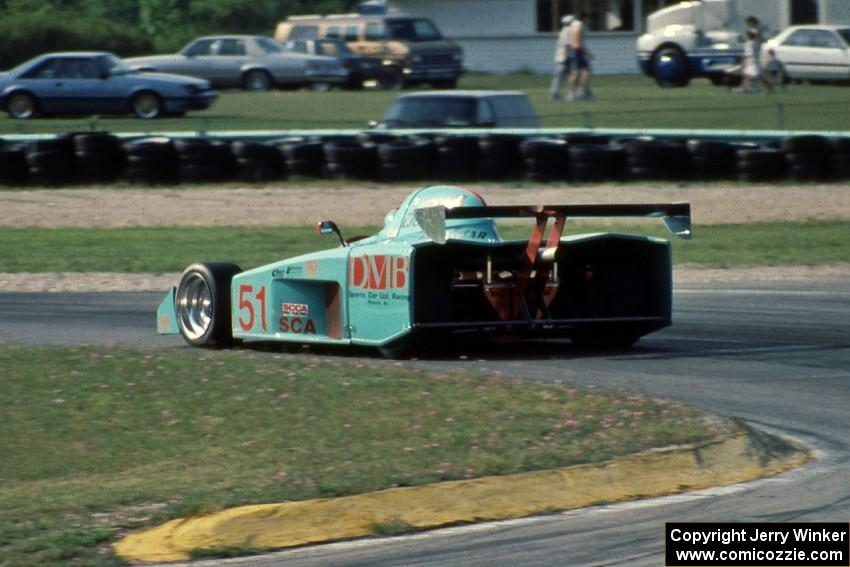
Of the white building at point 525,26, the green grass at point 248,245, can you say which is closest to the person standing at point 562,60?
the white building at point 525,26

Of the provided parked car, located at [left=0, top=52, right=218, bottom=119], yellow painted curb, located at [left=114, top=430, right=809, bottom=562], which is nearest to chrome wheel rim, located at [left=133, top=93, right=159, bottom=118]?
parked car, located at [left=0, top=52, right=218, bottom=119]

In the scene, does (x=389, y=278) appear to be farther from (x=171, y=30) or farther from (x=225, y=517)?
(x=171, y=30)

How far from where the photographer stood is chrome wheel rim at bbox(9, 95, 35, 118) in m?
34.8

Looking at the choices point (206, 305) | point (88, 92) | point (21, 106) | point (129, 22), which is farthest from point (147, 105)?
point (129, 22)

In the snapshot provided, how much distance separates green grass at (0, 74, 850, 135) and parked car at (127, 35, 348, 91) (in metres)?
0.65

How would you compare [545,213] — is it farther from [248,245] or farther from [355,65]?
[355,65]

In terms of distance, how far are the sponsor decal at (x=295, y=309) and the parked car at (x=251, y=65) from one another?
105ft

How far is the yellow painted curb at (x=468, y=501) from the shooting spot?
5.89 meters

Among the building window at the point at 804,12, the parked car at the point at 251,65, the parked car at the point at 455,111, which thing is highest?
the building window at the point at 804,12

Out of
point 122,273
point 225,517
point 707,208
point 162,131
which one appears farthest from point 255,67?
point 225,517

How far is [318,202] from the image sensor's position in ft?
74.3

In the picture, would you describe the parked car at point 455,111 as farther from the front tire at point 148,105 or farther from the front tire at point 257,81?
the front tire at point 257,81

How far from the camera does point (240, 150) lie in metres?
24.1

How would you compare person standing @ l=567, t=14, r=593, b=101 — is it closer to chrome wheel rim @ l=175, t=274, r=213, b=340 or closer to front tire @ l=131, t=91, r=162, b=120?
front tire @ l=131, t=91, r=162, b=120
